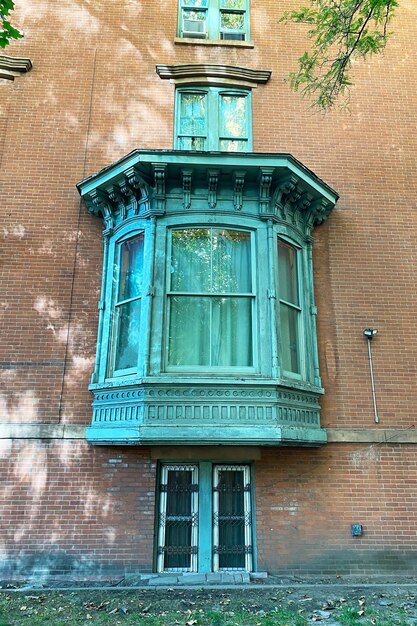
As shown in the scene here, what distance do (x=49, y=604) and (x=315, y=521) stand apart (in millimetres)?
3682

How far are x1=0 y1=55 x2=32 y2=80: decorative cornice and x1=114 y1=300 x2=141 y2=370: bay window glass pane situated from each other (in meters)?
5.22

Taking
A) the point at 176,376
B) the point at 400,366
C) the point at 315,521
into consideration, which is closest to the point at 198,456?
the point at 176,376

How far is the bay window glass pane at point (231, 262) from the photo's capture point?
261 inches

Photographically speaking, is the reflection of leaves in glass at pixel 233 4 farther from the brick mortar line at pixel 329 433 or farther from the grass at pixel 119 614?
the grass at pixel 119 614

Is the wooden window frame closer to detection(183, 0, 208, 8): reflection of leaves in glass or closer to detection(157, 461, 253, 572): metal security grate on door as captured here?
detection(157, 461, 253, 572): metal security grate on door

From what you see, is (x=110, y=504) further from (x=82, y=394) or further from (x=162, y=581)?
(x=82, y=394)

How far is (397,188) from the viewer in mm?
8250

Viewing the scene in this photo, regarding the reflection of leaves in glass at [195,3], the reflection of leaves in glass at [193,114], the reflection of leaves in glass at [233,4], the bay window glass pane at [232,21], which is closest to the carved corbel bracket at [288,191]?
the reflection of leaves in glass at [193,114]

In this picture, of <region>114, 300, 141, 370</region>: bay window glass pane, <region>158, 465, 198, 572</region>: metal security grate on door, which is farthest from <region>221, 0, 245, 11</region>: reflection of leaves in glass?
<region>158, 465, 198, 572</region>: metal security grate on door

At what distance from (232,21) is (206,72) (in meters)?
1.76

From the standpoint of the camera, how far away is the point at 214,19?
9258mm

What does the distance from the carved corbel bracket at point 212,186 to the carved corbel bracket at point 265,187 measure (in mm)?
669

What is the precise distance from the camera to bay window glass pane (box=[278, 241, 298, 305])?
6984mm

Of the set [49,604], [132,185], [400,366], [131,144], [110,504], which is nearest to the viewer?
[49,604]
